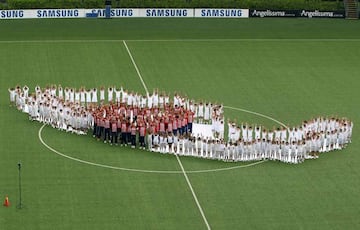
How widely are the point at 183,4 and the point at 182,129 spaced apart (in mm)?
29964

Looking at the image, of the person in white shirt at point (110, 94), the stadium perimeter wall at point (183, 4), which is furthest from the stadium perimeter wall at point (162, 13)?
the person in white shirt at point (110, 94)

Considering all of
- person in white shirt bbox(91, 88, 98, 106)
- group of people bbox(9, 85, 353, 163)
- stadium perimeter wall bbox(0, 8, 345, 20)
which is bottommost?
group of people bbox(9, 85, 353, 163)

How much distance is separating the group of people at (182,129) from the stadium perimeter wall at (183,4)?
76.9 feet

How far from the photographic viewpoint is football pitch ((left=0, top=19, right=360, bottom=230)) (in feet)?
110

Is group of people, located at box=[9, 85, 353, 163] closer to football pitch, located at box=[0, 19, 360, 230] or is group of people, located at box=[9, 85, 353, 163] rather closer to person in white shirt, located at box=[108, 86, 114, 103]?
football pitch, located at box=[0, 19, 360, 230]

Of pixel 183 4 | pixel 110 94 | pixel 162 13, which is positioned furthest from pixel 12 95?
pixel 183 4

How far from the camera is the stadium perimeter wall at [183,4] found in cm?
6762

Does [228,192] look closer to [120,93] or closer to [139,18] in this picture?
[120,93]

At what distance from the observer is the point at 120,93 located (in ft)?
157

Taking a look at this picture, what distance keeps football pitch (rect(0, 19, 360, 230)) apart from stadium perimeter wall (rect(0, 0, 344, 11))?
2.09 m

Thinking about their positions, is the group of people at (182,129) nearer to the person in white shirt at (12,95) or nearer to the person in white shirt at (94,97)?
the person in white shirt at (12,95)

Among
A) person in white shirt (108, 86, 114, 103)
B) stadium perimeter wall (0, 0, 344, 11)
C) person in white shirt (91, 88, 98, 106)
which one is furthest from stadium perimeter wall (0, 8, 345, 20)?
person in white shirt (91, 88, 98, 106)

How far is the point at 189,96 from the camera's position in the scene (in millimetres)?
48688

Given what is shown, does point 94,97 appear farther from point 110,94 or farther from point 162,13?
point 162,13
